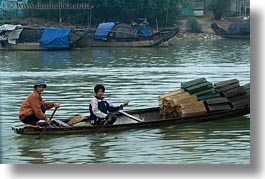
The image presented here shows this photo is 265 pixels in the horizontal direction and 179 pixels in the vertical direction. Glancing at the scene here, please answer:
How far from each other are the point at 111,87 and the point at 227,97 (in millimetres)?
5199

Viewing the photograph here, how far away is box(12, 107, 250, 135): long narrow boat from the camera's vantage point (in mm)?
7184

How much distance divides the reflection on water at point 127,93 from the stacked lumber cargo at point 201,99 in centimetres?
17

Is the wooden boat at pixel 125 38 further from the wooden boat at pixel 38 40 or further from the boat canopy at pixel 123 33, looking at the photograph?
the wooden boat at pixel 38 40

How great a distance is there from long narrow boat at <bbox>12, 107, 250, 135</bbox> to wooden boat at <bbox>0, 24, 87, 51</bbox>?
45.4 ft

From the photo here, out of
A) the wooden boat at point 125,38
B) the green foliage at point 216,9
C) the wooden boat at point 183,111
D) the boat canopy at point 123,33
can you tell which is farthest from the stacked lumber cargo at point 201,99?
the wooden boat at point 125,38

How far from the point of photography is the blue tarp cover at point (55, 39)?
2150cm

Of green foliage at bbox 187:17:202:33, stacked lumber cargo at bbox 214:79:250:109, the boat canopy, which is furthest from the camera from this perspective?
the boat canopy

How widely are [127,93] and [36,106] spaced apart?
5011mm

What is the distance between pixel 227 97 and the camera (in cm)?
812

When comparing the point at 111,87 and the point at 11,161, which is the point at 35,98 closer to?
the point at 11,161

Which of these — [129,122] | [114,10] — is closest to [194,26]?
[114,10]

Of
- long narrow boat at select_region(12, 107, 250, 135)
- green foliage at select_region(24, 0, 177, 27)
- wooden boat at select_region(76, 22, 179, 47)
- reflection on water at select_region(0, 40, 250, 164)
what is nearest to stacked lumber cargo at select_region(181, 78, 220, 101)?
long narrow boat at select_region(12, 107, 250, 135)

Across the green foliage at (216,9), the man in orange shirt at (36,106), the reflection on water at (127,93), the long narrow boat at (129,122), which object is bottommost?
the reflection on water at (127,93)

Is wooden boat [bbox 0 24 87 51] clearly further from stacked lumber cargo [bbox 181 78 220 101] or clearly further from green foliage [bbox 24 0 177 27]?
stacked lumber cargo [bbox 181 78 220 101]
